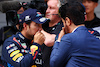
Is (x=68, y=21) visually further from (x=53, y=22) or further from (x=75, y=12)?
(x=53, y=22)

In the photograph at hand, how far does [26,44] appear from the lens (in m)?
2.24

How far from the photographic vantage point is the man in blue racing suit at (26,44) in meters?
1.91

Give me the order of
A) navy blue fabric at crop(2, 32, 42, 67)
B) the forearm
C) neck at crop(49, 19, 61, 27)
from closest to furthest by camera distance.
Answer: navy blue fabric at crop(2, 32, 42, 67)
the forearm
neck at crop(49, 19, 61, 27)

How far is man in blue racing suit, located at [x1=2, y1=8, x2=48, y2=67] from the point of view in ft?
6.26

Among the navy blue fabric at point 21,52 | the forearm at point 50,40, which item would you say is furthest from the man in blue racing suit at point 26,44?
the forearm at point 50,40

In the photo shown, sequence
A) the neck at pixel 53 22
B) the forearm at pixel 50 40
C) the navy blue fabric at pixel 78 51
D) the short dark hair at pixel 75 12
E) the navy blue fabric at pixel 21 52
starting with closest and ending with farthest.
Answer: the navy blue fabric at pixel 78 51
the short dark hair at pixel 75 12
the navy blue fabric at pixel 21 52
the forearm at pixel 50 40
the neck at pixel 53 22

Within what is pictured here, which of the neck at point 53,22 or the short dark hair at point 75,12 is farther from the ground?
the short dark hair at point 75,12

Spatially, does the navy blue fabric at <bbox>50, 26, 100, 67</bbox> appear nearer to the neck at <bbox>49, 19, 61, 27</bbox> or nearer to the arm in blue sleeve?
the arm in blue sleeve

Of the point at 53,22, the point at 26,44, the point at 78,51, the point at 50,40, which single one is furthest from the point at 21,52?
the point at 78,51

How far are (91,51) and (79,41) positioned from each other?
148 millimetres

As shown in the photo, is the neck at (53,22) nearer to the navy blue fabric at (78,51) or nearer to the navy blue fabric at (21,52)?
the navy blue fabric at (21,52)

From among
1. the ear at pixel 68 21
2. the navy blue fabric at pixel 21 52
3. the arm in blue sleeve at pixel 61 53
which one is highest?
the ear at pixel 68 21

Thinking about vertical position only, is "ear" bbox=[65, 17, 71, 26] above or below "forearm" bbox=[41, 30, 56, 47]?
above

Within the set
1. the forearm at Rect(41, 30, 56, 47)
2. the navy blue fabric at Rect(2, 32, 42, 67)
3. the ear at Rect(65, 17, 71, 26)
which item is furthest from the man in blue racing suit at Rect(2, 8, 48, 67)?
the ear at Rect(65, 17, 71, 26)
